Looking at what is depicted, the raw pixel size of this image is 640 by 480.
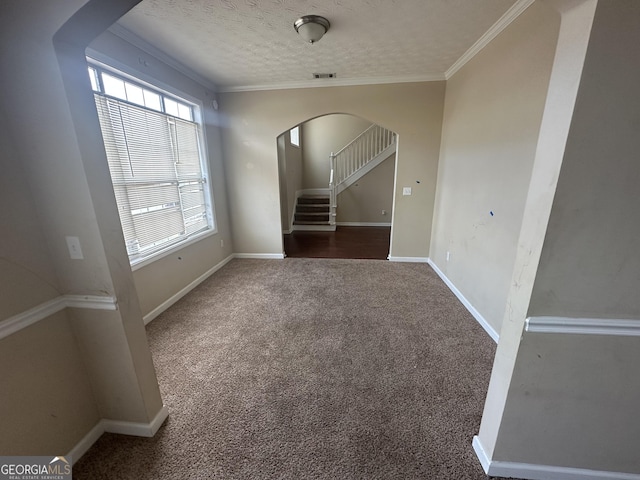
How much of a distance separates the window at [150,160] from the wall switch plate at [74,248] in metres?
1.11

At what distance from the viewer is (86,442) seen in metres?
1.38

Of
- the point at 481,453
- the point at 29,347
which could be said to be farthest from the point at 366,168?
the point at 29,347

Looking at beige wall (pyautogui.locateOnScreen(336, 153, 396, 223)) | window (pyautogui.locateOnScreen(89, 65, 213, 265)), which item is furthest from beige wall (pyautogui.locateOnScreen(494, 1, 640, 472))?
beige wall (pyautogui.locateOnScreen(336, 153, 396, 223))

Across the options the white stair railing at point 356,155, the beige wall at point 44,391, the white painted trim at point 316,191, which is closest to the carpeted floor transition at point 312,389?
the beige wall at point 44,391

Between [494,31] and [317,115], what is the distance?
2254mm

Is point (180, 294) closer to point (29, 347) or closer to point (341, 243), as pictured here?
point (29, 347)

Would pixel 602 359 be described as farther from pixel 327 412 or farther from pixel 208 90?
pixel 208 90

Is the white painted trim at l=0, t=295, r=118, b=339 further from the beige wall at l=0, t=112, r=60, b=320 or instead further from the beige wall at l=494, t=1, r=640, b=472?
the beige wall at l=494, t=1, r=640, b=472

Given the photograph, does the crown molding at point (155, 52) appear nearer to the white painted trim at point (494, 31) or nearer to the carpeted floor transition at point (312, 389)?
the carpeted floor transition at point (312, 389)

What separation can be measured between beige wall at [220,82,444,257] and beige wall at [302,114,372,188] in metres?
3.68

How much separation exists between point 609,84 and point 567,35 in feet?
0.71

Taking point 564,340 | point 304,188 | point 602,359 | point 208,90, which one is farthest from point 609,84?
point 304,188

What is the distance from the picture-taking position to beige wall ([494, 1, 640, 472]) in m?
0.79

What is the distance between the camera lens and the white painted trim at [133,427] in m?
1.45
